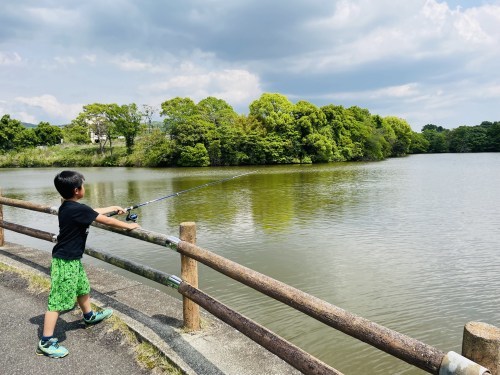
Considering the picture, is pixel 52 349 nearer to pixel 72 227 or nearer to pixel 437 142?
pixel 72 227

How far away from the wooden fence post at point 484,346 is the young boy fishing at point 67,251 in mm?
2980

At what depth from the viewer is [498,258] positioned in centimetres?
874

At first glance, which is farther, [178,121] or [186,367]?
[178,121]

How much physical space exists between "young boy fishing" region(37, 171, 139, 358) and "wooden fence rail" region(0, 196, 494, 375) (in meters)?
0.50

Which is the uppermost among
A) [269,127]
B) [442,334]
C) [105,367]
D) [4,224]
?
[269,127]

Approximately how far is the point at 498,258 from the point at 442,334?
4.38 meters

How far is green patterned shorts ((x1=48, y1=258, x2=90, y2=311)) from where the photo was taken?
3533 millimetres

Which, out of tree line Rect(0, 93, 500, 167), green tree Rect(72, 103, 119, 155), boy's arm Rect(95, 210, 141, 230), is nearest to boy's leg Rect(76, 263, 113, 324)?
boy's arm Rect(95, 210, 141, 230)

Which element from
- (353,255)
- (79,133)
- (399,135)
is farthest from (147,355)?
(399,135)

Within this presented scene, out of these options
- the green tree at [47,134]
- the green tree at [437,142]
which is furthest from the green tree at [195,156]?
the green tree at [437,142]

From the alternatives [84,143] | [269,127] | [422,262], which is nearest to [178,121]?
[269,127]

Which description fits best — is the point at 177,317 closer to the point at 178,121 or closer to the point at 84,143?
the point at 178,121

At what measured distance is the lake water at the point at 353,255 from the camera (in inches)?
226

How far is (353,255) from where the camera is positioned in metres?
9.17
